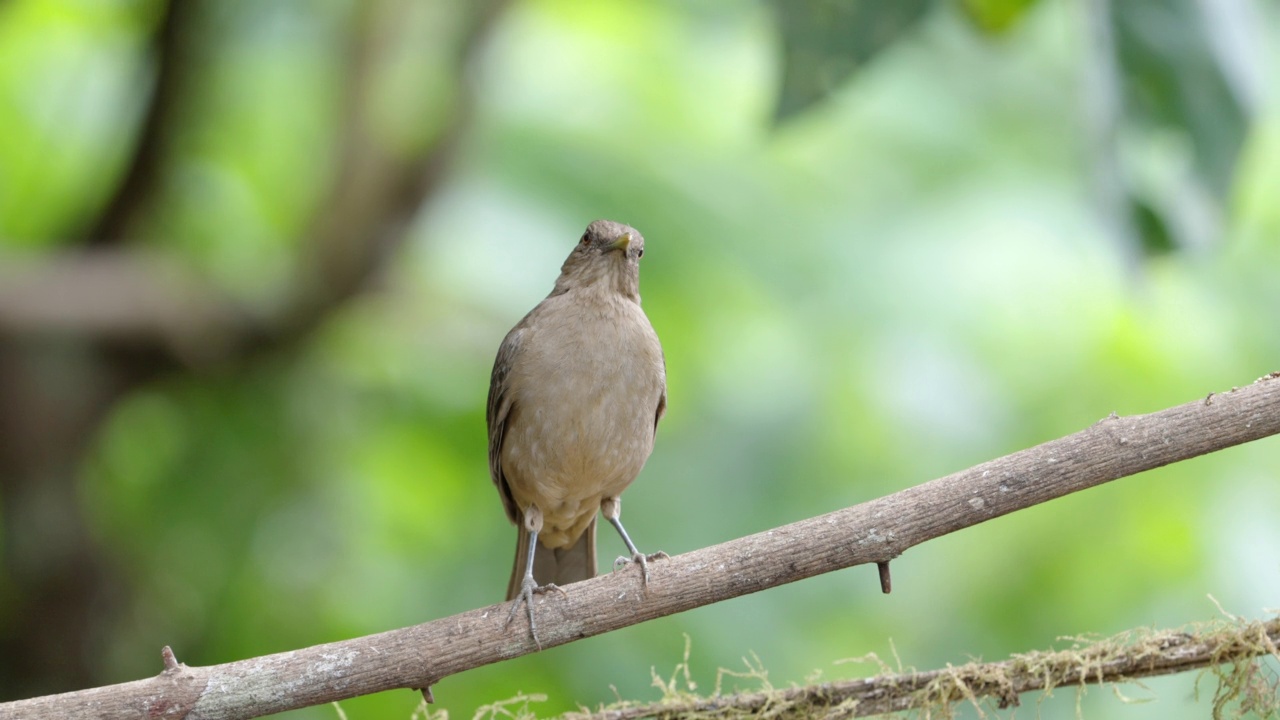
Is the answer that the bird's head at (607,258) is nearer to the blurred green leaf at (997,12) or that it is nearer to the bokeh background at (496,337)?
the blurred green leaf at (997,12)

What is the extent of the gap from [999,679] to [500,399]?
5.40 ft

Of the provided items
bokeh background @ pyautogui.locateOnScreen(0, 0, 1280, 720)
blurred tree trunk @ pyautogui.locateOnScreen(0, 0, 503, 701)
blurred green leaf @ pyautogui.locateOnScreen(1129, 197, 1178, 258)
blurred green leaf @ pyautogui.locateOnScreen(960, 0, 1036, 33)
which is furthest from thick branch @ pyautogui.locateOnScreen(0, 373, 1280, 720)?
blurred tree trunk @ pyautogui.locateOnScreen(0, 0, 503, 701)

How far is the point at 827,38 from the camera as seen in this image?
10.8ft

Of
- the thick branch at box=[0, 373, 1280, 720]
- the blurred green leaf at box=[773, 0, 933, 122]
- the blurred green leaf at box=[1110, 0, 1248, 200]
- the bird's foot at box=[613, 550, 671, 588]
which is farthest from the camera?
the blurred green leaf at box=[1110, 0, 1248, 200]

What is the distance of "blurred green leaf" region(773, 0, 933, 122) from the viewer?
10.7 feet

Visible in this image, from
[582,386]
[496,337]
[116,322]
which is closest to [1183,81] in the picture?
[582,386]

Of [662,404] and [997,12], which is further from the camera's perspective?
[662,404]

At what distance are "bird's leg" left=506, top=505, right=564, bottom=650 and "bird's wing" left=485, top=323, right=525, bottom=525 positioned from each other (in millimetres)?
149

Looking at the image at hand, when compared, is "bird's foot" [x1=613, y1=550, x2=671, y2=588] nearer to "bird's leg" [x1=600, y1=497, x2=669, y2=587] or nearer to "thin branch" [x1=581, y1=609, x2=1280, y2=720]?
"bird's leg" [x1=600, y1=497, x2=669, y2=587]

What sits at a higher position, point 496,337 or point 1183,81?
point 496,337

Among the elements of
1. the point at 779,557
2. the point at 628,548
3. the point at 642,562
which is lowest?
the point at 779,557

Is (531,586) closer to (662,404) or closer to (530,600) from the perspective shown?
(530,600)

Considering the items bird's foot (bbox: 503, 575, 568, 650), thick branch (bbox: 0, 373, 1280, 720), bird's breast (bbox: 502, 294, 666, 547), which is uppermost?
bird's breast (bbox: 502, 294, 666, 547)

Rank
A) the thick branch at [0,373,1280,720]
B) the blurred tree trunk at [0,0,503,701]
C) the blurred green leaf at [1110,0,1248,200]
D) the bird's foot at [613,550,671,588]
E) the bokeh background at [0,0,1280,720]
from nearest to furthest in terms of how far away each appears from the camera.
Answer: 1. the thick branch at [0,373,1280,720]
2. the bird's foot at [613,550,671,588]
3. the blurred green leaf at [1110,0,1248,200]
4. the blurred tree trunk at [0,0,503,701]
5. the bokeh background at [0,0,1280,720]
